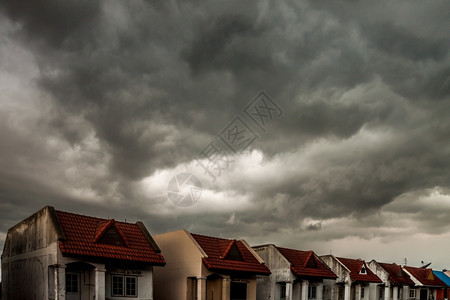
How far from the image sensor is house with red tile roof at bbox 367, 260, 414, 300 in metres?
49.2

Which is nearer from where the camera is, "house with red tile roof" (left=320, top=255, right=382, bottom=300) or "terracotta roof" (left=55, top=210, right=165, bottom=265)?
"terracotta roof" (left=55, top=210, right=165, bottom=265)

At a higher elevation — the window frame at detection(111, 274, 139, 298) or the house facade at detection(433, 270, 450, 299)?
the house facade at detection(433, 270, 450, 299)

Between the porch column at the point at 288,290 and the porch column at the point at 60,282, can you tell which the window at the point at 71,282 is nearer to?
the porch column at the point at 60,282

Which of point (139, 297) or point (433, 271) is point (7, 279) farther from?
point (433, 271)

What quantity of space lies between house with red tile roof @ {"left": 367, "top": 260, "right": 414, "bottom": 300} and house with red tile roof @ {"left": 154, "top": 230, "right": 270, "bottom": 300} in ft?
77.5

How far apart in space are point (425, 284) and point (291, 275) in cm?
3111

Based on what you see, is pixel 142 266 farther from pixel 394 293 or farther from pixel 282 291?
pixel 394 293

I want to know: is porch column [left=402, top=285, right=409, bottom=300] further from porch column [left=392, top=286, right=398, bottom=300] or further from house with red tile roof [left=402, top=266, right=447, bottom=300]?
porch column [left=392, top=286, right=398, bottom=300]

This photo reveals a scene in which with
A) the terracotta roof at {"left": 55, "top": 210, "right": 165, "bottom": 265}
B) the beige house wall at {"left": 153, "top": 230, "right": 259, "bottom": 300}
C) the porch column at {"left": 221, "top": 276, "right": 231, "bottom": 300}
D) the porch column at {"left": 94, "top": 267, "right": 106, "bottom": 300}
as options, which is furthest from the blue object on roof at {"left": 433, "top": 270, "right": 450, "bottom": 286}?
the porch column at {"left": 94, "top": 267, "right": 106, "bottom": 300}

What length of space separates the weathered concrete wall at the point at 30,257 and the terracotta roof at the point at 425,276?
49141mm

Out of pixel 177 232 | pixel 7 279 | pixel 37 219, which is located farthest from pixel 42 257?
pixel 177 232

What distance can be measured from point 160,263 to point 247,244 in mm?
10108

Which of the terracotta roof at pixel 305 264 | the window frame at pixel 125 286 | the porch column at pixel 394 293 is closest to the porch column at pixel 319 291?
the terracotta roof at pixel 305 264

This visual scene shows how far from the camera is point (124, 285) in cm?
2572
